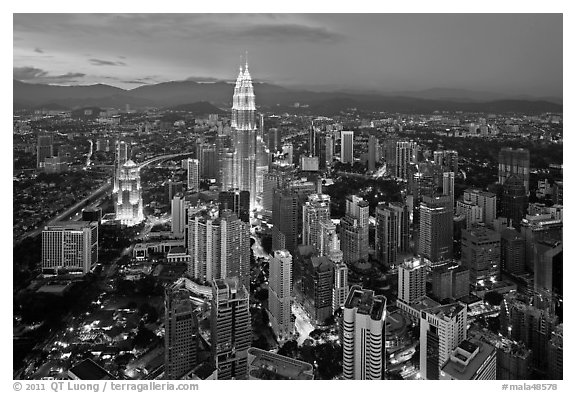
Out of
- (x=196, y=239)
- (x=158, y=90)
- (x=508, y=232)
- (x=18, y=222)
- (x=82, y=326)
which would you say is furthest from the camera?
(x=508, y=232)

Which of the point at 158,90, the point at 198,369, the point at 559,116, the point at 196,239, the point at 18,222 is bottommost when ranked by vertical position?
the point at 198,369

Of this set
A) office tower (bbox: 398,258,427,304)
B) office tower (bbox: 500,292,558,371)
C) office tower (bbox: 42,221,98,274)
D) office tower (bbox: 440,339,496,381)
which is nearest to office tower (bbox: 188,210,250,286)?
office tower (bbox: 42,221,98,274)

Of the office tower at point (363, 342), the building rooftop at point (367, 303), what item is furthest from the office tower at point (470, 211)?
the office tower at point (363, 342)

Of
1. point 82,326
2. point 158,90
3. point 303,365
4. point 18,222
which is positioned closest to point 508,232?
point 303,365

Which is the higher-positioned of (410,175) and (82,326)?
(410,175)

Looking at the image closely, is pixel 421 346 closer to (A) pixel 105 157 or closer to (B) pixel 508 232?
(B) pixel 508 232

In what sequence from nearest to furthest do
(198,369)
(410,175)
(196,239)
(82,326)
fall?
(198,369), (82,326), (196,239), (410,175)

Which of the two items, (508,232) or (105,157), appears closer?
(105,157)

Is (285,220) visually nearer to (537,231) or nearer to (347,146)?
(347,146)
